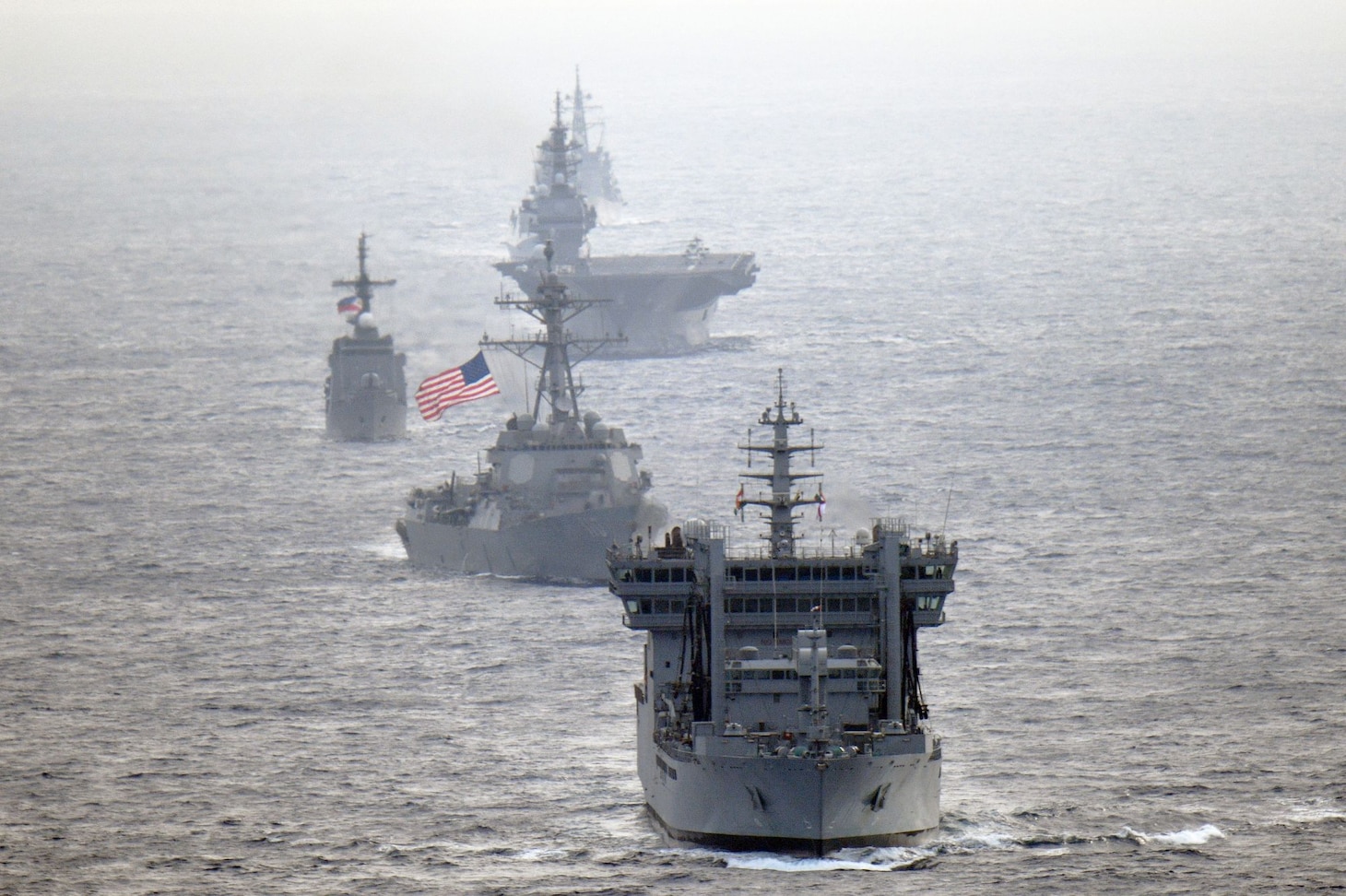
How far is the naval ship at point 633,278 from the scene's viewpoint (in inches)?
5797

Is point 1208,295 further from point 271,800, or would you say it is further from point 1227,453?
point 271,800

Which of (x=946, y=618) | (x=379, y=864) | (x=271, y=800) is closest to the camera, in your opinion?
(x=379, y=864)

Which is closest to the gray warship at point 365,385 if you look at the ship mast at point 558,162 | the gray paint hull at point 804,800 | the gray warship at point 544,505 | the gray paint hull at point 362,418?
the gray paint hull at point 362,418

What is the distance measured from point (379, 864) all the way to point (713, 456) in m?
52.7

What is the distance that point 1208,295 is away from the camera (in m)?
163

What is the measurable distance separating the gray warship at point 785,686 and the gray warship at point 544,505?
87.5 feet

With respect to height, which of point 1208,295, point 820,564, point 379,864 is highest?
point 1208,295

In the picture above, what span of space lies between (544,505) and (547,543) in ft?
5.74

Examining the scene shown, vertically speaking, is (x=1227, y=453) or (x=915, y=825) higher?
(x=1227, y=453)

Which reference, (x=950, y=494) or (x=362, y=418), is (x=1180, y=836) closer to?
(x=950, y=494)

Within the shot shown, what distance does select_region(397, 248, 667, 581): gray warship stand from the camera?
308ft

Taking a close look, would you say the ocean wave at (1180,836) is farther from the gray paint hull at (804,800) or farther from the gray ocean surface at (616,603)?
the gray paint hull at (804,800)

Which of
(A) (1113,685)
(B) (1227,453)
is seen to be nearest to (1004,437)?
(B) (1227,453)

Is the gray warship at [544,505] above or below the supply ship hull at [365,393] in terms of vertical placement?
below
